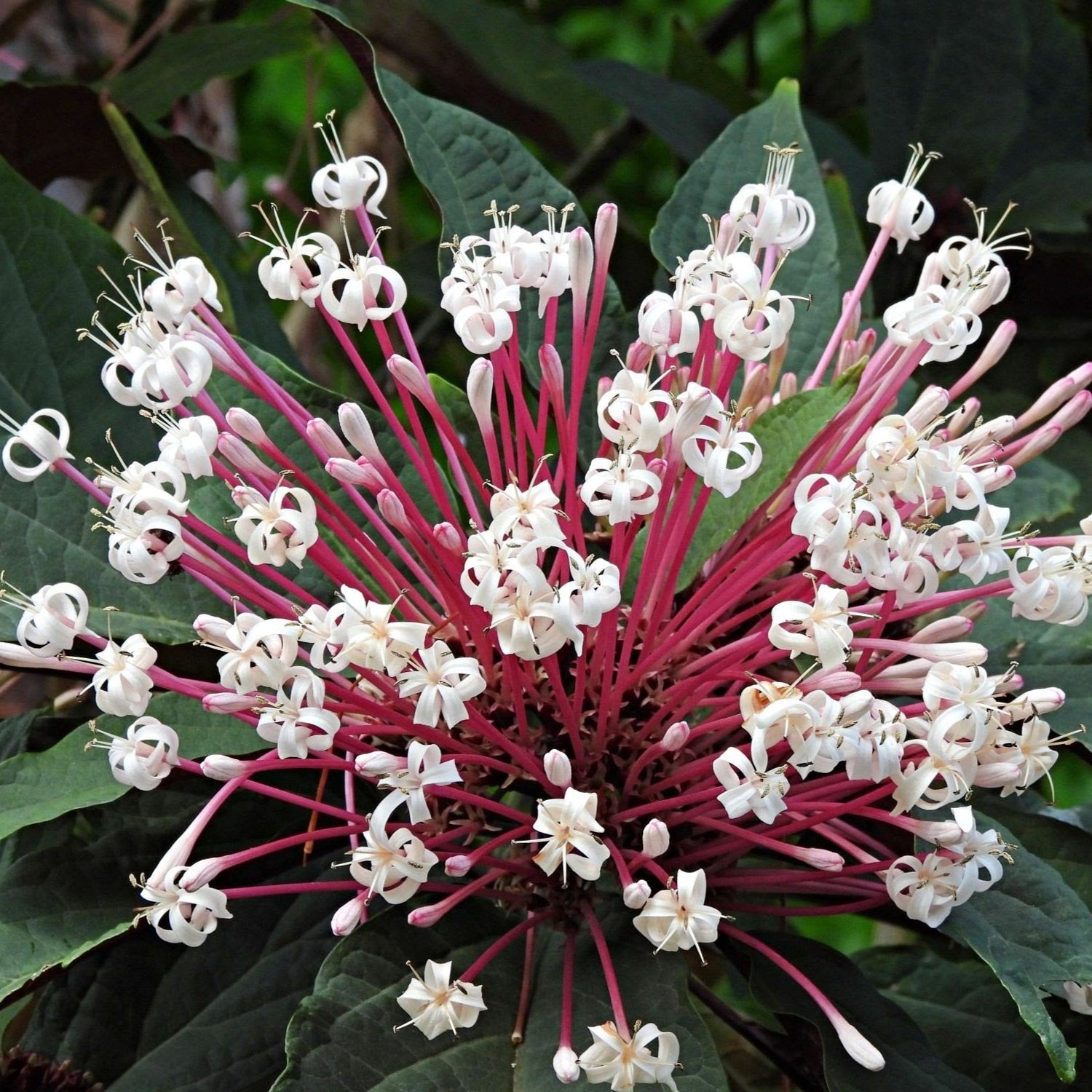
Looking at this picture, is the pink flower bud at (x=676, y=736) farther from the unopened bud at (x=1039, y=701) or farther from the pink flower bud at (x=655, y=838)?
the unopened bud at (x=1039, y=701)

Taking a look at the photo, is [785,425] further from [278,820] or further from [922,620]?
[278,820]

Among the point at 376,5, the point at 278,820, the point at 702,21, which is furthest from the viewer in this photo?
the point at 702,21

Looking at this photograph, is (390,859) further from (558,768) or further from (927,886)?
(927,886)

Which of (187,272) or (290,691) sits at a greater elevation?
(187,272)

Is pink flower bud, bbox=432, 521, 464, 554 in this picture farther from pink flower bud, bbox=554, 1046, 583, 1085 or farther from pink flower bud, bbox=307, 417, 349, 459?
pink flower bud, bbox=554, 1046, 583, 1085

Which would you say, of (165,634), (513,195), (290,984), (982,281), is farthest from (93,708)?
(982,281)

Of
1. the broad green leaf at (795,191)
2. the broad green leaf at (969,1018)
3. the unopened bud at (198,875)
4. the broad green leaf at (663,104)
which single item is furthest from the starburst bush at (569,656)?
the broad green leaf at (663,104)

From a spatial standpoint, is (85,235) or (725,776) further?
(85,235)
